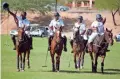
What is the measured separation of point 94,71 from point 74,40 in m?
1.73

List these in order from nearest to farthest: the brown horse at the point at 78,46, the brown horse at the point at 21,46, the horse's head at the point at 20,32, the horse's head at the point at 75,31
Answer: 1. the horse's head at the point at 20,32
2. the brown horse at the point at 21,46
3. the horse's head at the point at 75,31
4. the brown horse at the point at 78,46

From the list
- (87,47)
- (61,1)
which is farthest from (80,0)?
(87,47)

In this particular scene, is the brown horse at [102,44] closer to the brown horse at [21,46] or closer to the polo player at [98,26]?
Answer: the polo player at [98,26]

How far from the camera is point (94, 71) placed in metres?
25.9

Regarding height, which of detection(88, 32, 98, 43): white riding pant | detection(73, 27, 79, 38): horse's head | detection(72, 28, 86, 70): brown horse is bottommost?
detection(72, 28, 86, 70): brown horse

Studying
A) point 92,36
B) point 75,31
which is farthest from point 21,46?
point 92,36

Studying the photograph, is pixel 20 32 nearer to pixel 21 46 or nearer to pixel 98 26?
pixel 21 46

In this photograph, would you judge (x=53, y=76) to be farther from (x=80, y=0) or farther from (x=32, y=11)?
(x=80, y=0)

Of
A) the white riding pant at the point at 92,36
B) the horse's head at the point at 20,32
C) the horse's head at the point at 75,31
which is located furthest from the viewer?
the white riding pant at the point at 92,36

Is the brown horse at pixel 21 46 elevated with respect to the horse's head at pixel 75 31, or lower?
lower

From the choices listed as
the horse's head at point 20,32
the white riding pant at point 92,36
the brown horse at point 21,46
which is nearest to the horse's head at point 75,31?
the white riding pant at point 92,36

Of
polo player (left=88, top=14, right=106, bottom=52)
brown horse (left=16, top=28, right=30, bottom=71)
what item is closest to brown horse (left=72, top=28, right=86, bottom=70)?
polo player (left=88, top=14, right=106, bottom=52)

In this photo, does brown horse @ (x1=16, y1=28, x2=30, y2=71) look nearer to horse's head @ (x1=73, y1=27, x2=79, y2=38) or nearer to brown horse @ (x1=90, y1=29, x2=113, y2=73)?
horse's head @ (x1=73, y1=27, x2=79, y2=38)

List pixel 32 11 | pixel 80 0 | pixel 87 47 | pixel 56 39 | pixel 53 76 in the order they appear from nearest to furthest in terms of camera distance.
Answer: pixel 53 76, pixel 56 39, pixel 87 47, pixel 32 11, pixel 80 0
